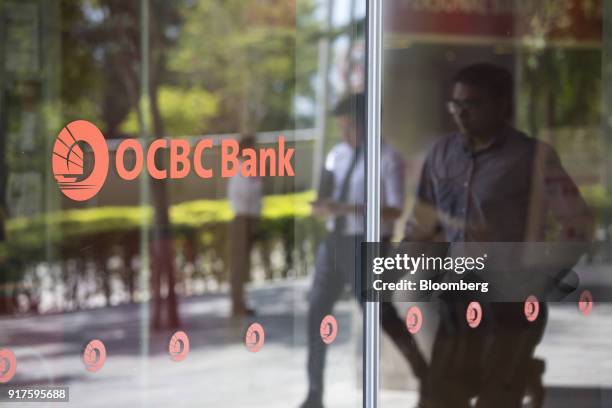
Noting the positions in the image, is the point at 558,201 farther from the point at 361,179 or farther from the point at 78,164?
the point at 78,164

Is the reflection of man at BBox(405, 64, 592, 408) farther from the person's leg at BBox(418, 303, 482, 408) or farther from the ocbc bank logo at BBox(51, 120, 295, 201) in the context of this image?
the ocbc bank logo at BBox(51, 120, 295, 201)

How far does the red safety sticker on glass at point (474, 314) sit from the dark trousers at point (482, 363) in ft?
0.10

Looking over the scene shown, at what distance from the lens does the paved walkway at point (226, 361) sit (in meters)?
4.11

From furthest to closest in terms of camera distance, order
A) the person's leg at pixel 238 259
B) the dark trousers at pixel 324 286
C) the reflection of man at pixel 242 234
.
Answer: the person's leg at pixel 238 259 < the dark trousers at pixel 324 286 < the reflection of man at pixel 242 234

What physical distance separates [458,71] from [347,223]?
933mm

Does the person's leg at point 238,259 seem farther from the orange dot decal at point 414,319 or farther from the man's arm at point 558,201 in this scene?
the man's arm at point 558,201

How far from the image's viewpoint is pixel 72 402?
13.0ft

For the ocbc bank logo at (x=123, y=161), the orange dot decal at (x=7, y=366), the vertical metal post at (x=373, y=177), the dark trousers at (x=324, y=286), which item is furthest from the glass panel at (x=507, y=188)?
the orange dot decal at (x=7, y=366)

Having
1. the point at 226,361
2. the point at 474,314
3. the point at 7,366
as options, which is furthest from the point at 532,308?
the point at 7,366

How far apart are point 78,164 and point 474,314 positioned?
1.91m

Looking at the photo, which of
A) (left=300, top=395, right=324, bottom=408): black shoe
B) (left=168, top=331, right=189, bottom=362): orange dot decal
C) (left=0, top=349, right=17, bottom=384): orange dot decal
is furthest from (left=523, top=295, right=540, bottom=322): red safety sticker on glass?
(left=0, top=349, right=17, bottom=384): orange dot decal

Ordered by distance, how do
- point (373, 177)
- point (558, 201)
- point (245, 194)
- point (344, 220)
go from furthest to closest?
point (344, 220) < point (245, 194) < point (558, 201) < point (373, 177)

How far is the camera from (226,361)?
4301 mm

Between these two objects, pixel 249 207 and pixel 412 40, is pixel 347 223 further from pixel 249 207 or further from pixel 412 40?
pixel 412 40
